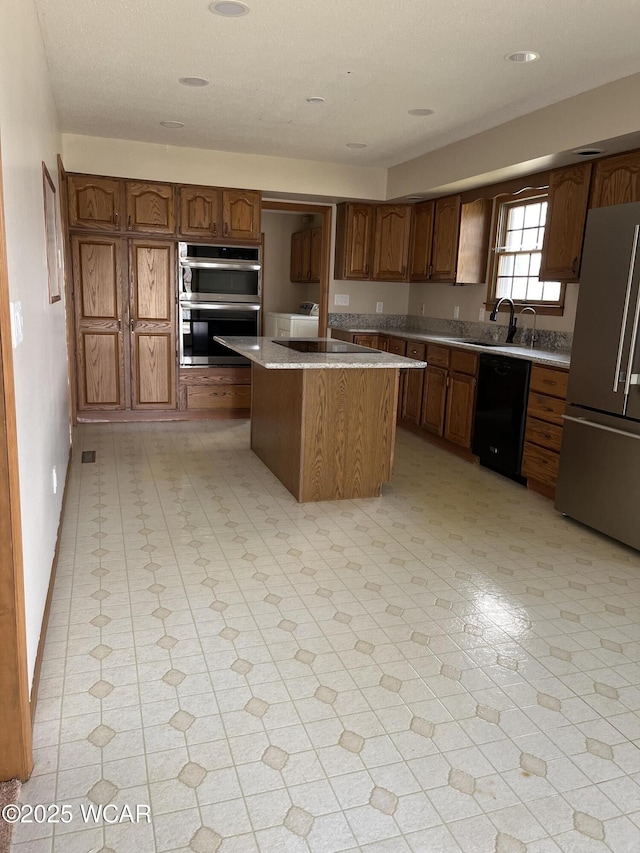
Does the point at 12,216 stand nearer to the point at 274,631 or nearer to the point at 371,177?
the point at 274,631

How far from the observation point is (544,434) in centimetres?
435

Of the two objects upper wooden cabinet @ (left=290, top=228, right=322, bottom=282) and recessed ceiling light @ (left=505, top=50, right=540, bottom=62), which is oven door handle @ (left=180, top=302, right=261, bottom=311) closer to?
upper wooden cabinet @ (left=290, top=228, right=322, bottom=282)

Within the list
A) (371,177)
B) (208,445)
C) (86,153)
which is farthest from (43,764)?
(371,177)

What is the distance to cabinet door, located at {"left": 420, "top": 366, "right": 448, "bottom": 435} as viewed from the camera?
562 centimetres

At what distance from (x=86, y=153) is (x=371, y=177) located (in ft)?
9.01

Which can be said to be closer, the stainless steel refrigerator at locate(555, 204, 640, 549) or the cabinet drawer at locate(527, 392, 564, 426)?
the stainless steel refrigerator at locate(555, 204, 640, 549)

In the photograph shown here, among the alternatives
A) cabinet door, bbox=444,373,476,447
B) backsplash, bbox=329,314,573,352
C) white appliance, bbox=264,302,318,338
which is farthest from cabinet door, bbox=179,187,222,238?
cabinet door, bbox=444,373,476,447

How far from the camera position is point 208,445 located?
5.46 m

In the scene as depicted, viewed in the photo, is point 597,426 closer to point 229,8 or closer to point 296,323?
point 229,8

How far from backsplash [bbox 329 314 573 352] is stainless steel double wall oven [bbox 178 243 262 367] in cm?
116

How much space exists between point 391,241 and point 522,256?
1740 millimetres

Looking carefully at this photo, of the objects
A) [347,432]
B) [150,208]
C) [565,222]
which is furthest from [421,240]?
[347,432]

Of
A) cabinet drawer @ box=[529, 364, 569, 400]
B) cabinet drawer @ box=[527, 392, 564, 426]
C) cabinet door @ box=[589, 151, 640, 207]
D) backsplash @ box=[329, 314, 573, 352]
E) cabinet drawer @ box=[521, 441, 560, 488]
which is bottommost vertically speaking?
cabinet drawer @ box=[521, 441, 560, 488]

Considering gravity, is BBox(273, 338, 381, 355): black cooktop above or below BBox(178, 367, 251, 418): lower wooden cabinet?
above
